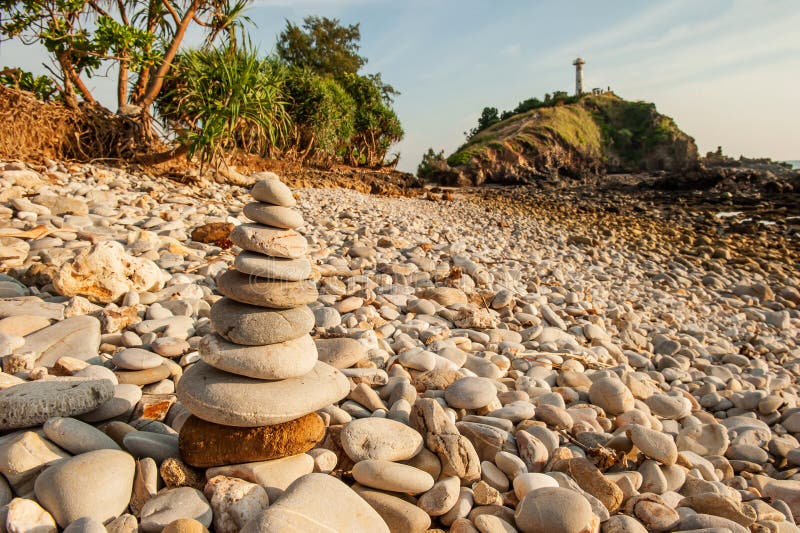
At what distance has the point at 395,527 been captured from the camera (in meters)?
1.75

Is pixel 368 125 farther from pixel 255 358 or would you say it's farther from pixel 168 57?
pixel 255 358

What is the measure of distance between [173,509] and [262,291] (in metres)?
0.83

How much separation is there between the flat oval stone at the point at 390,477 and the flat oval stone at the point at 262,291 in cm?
73

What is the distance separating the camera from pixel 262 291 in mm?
1956

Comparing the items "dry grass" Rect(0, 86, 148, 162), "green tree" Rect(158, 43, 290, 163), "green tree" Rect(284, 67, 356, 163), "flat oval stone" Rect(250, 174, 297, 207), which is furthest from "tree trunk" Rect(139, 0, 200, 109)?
"flat oval stone" Rect(250, 174, 297, 207)

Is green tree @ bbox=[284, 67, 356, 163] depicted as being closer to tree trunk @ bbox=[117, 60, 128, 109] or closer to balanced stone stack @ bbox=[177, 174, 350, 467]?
tree trunk @ bbox=[117, 60, 128, 109]

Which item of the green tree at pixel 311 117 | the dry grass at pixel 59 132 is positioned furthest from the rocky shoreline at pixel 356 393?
the green tree at pixel 311 117

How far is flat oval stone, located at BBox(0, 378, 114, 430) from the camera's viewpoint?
1814 millimetres

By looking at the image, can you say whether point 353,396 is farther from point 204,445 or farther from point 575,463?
point 575,463

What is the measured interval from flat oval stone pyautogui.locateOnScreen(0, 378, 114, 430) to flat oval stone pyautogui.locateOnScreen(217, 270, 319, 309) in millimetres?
693

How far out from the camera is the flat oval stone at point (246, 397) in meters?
1.82

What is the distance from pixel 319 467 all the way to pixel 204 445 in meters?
0.48

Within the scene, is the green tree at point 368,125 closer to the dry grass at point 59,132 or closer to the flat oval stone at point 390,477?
the dry grass at point 59,132

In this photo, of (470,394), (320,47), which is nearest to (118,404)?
(470,394)
